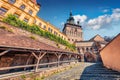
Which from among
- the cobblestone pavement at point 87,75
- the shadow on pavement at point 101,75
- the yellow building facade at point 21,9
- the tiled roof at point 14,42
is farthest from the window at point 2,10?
the shadow on pavement at point 101,75

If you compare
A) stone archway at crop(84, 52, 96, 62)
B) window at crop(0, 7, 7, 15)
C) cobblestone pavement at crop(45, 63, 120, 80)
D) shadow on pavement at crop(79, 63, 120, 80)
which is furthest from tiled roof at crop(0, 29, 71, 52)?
stone archway at crop(84, 52, 96, 62)

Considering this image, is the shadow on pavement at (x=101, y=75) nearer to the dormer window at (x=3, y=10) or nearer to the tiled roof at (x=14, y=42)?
the tiled roof at (x=14, y=42)

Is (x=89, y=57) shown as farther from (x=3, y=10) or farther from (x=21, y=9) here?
(x=3, y=10)

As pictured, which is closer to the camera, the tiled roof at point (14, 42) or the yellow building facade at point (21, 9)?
the tiled roof at point (14, 42)

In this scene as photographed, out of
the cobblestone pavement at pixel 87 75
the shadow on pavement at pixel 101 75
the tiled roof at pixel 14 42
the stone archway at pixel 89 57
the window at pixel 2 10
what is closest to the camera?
the tiled roof at pixel 14 42

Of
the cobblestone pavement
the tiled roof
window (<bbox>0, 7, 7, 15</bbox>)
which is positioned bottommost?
the cobblestone pavement

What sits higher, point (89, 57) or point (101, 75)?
point (89, 57)

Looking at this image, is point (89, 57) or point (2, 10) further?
point (89, 57)

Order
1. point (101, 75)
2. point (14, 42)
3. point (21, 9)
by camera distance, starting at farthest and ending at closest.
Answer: point (21, 9) < point (101, 75) < point (14, 42)

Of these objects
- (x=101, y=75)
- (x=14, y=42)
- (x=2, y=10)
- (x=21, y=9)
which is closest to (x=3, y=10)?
(x=2, y=10)

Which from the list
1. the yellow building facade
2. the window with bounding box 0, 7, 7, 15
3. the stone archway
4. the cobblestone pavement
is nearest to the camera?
the cobblestone pavement

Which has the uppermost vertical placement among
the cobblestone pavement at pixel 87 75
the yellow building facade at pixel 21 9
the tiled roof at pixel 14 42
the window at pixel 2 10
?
the yellow building facade at pixel 21 9

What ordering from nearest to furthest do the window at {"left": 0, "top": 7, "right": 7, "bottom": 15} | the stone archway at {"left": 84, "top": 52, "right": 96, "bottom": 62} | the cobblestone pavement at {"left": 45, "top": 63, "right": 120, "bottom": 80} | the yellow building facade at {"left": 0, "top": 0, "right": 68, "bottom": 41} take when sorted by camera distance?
the cobblestone pavement at {"left": 45, "top": 63, "right": 120, "bottom": 80}
the window at {"left": 0, "top": 7, "right": 7, "bottom": 15}
the yellow building facade at {"left": 0, "top": 0, "right": 68, "bottom": 41}
the stone archway at {"left": 84, "top": 52, "right": 96, "bottom": 62}

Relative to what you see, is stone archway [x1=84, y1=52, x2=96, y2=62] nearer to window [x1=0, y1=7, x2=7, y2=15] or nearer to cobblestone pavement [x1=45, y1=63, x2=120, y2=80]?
cobblestone pavement [x1=45, y1=63, x2=120, y2=80]
